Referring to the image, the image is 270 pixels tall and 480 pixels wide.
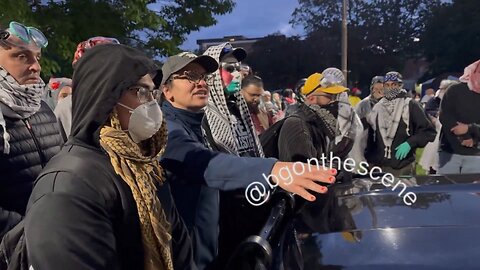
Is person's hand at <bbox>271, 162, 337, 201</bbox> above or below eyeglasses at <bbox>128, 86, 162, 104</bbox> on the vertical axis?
below

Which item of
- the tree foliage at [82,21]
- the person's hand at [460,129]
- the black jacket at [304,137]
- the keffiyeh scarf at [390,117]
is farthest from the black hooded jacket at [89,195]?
A: the tree foliage at [82,21]

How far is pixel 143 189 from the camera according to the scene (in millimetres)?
1584

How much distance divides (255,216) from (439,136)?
135 inches

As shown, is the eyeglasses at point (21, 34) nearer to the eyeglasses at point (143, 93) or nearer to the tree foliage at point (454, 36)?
the eyeglasses at point (143, 93)

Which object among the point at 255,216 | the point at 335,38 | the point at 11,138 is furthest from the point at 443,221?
the point at 335,38

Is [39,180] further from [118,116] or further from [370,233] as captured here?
[370,233]

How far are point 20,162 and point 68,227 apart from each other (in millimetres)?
1395

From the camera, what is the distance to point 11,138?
2.64 m

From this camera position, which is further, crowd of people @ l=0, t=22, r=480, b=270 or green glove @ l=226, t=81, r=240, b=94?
green glove @ l=226, t=81, r=240, b=94

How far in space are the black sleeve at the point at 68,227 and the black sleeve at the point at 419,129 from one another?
196 inches

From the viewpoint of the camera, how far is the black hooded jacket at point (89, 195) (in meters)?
1.37

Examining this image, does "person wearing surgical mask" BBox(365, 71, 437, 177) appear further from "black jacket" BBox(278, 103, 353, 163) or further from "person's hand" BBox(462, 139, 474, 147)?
"black jacket" BBox(278, 103, 353, 163)

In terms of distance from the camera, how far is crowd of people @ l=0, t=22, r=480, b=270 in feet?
4.74

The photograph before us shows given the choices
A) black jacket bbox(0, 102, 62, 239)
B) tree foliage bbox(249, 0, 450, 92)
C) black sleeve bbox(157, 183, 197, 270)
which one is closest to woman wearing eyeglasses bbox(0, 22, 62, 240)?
black jacket bbox(0, 102, 62, 239)
